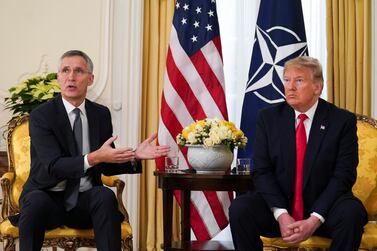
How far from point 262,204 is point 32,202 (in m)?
1.22

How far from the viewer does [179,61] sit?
459cm

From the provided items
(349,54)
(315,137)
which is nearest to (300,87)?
(315,137)

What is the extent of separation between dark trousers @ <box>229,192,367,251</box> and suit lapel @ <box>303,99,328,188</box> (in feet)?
0.82

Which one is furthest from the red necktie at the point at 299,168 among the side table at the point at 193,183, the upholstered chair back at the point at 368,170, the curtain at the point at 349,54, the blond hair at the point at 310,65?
the curtain at the point at 349,54

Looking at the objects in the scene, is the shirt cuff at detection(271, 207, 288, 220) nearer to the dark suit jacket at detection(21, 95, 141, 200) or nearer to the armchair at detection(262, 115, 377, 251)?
the armchair at detection(262, 115, 377, 251)

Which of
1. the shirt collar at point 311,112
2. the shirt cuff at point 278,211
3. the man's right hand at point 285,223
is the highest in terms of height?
the shirt collar at point 311,112

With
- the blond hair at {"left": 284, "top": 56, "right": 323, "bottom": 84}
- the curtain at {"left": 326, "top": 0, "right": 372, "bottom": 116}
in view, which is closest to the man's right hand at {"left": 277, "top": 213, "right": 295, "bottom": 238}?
the blond hair at {"left": 284, "top": 56, "right": 323, "bottom": 84}

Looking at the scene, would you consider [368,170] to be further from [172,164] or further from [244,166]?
[172,164]

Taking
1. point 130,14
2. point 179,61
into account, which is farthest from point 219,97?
point 130,14

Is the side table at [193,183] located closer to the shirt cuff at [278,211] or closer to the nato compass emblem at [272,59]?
the shirt cuff at [278,211]

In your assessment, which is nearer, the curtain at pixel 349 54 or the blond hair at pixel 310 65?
the blond hair at pixel 310 65

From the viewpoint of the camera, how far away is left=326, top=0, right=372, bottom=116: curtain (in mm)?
4988

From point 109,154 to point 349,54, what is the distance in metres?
2.72

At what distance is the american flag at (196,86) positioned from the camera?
174 inches
